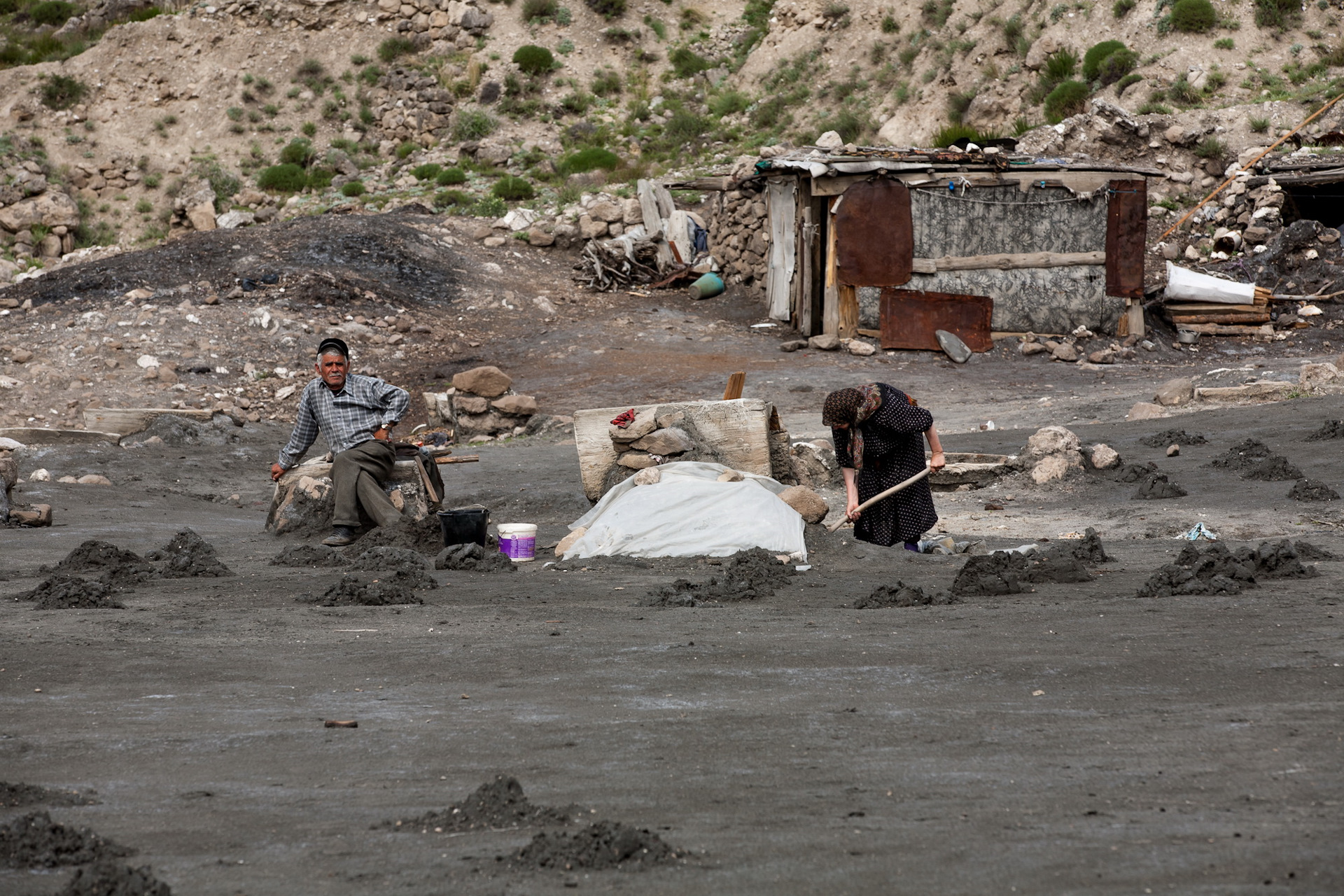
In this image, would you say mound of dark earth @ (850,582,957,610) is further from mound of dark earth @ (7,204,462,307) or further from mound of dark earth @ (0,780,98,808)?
mound of dark earth @ (7,204,462,307)

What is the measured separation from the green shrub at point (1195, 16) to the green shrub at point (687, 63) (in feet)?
38.8

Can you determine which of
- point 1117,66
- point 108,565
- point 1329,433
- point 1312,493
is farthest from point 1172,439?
point 1117,66

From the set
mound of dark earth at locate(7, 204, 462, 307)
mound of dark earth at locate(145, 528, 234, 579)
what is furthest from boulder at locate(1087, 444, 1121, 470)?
mound of dark earth at locate(7, 204, 462, 307)

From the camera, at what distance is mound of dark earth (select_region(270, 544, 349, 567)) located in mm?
7000

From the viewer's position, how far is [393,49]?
31.9 m

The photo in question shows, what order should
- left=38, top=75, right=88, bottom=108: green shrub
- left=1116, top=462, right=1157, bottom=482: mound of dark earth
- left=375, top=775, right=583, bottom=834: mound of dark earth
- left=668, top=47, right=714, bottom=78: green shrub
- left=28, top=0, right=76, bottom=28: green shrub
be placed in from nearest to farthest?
1. left=375, top=775, right=583, bottom=834: mound of dark earth
2. left=1116, top=462, right=1157, bottom=482: mound of dark earth
3. left=38, top=75, right=88, bottom=108: green shrub
4. left=668, top=47, right=714, bottom=78: green shrub
5. left=28, top=0, right=76, bottom=28: green shrub

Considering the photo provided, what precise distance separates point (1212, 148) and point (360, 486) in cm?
1881

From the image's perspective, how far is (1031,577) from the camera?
19.1 feet

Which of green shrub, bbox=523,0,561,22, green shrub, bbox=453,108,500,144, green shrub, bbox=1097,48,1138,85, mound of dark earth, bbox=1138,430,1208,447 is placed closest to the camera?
mound of dark earth, bbox=1138,430,1208,447

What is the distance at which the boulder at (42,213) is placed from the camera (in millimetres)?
26125

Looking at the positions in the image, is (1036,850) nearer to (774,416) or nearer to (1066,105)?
(774,416)

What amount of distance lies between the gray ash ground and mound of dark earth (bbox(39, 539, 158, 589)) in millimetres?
4896

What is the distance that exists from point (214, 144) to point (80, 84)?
3.78 m

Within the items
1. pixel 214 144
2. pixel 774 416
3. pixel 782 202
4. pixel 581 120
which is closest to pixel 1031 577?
pixel 774 416
